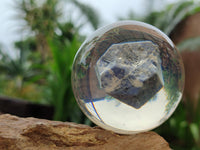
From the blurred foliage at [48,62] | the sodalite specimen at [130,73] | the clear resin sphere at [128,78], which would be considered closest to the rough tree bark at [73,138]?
the clear resin sphere at [128,78]

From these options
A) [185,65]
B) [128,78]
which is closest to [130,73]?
[128,78]

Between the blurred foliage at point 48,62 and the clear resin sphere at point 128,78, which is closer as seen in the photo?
the clear resin sphere at point 128,78

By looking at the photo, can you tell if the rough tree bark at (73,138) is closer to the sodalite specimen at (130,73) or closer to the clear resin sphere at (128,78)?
the clear resin sphere at (128,78)

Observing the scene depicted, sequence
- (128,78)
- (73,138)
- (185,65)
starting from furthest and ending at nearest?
(185,65) → (73,138) → (128,78)

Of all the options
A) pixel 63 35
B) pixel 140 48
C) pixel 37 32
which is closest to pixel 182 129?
pixel 140 48

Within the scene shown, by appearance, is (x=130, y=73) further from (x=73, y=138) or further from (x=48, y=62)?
(x=48, y=62)

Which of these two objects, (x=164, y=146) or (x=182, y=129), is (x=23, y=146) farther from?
(x=182, y=129)

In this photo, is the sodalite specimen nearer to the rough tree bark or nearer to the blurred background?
the rough tree bark
